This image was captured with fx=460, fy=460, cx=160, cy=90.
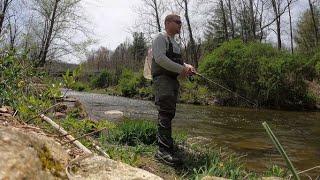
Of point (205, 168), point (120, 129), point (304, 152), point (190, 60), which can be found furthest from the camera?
point (190, 60)

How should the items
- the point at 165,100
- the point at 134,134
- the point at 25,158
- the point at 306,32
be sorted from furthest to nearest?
the point at 306,32
the point at 134,134
the point at 165,100
the point at 25,158

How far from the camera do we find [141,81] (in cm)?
3509

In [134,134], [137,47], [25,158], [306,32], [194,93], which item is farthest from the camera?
[137,47]

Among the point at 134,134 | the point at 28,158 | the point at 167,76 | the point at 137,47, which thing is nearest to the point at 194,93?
the point at 134,134

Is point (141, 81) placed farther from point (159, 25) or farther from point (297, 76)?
point (297, 76)

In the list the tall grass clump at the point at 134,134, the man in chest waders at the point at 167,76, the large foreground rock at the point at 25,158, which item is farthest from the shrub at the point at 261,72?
the large foreground rock at the point at 25,158

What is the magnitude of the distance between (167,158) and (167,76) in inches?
39.0

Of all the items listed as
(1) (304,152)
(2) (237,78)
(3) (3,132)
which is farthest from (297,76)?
(3) (3,132)

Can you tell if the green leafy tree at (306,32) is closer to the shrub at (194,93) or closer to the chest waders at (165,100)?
the shrub at (194,93)

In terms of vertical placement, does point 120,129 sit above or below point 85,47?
below

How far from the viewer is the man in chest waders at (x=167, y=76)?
547cm

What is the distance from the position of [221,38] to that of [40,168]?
159 ft

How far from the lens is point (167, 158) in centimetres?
545

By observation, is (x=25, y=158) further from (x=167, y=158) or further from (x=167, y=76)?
(x=167, y=76)
